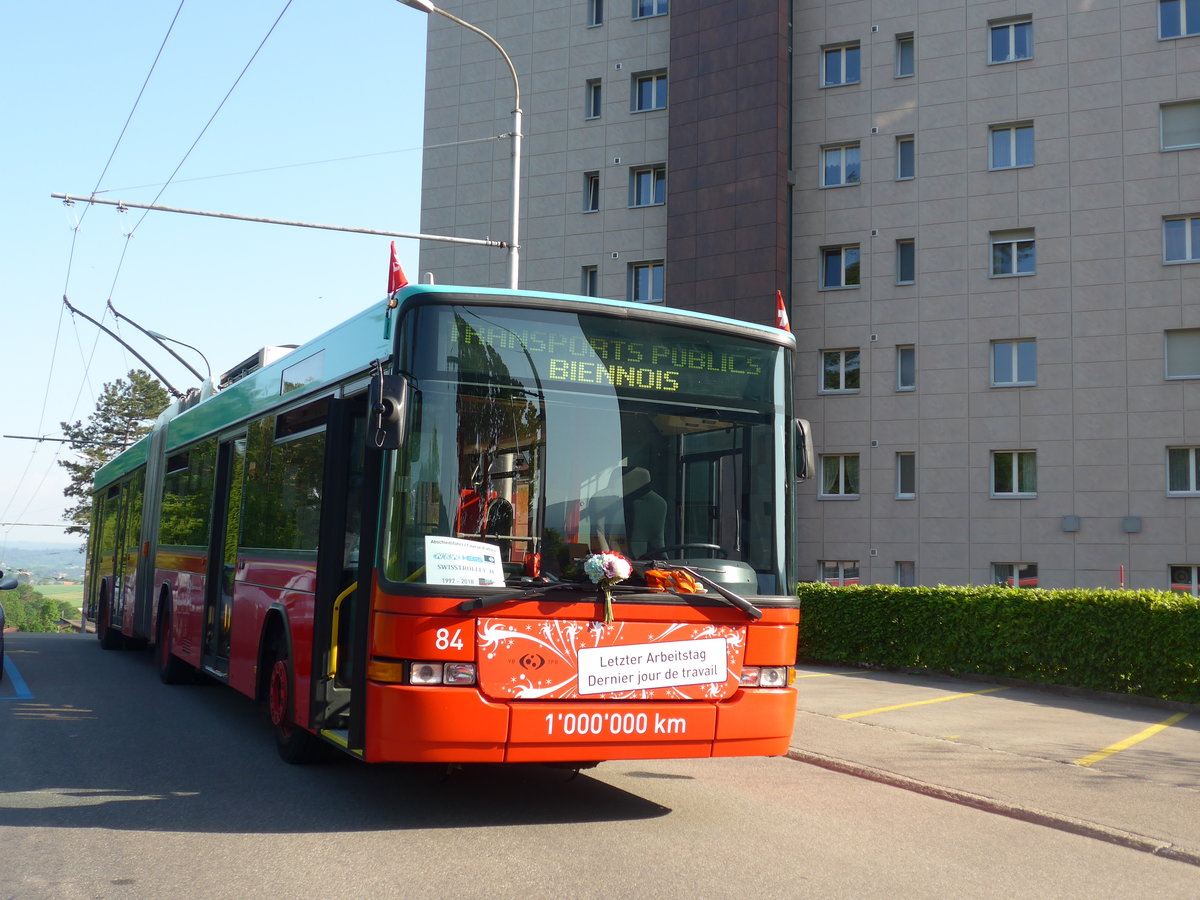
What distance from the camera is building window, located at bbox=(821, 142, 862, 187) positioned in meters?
35.4

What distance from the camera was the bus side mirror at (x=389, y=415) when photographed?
6469 mm

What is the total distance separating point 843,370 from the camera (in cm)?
3478

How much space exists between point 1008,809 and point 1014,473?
25.1 m

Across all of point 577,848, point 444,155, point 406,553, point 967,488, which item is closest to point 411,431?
point 406,553

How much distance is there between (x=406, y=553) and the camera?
21.6 feet

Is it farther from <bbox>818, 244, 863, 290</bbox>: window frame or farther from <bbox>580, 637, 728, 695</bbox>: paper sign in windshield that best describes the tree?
<bbox>580, 637, 728, 695</bbox>: paper sign in windshield

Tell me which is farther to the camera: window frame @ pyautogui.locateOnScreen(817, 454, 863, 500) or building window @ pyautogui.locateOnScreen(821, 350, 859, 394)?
building window @ pyautogui.locateOnScreen(821, 350, 859, 394)

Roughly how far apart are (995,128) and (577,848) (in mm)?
30869

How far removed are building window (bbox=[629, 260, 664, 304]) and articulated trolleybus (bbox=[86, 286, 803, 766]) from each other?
29848mm

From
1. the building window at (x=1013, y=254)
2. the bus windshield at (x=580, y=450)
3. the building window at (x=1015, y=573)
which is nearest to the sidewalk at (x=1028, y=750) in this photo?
the bus windshield at (x=580, y=450)

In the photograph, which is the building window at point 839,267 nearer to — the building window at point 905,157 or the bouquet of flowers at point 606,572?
the building window at point 905,157

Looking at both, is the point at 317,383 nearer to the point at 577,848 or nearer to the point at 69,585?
the point at 577,848

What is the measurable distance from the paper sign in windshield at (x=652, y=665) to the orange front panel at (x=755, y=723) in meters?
0.21

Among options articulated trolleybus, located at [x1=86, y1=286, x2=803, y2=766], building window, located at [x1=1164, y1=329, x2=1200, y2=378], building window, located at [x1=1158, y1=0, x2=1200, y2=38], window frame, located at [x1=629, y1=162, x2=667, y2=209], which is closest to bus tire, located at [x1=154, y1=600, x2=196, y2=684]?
articulated trolleybus, located at [x1=86, y1=286, x2=803, y2=766]
